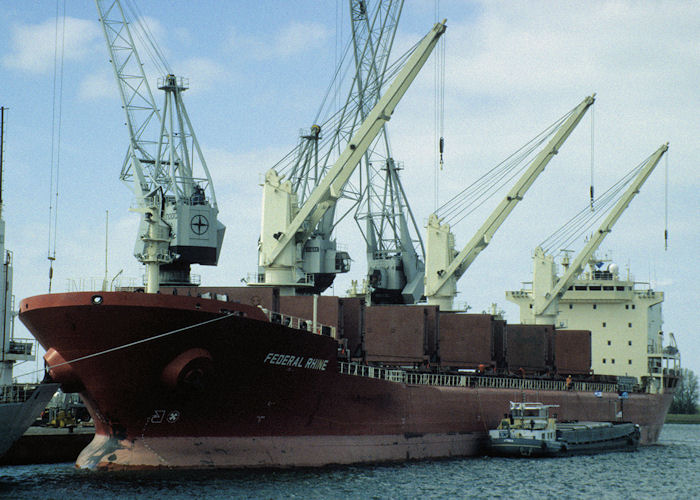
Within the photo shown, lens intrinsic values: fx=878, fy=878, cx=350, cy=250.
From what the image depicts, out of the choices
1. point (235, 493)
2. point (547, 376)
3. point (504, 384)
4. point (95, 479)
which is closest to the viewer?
point (235, 493)

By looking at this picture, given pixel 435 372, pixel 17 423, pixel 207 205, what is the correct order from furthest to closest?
pixel 207 205, pixel 435 372, pixel 17 423

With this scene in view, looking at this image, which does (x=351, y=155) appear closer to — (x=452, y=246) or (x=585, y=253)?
(x=452, y=246)

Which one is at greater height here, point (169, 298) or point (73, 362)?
point (169, 298)

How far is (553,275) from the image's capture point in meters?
56.1

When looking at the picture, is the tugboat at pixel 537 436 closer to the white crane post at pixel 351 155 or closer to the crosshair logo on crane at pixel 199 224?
the white crane post at pixel 351 155

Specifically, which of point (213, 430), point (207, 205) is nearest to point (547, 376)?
point (207, 205)

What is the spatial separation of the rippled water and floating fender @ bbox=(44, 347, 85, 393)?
2.56m

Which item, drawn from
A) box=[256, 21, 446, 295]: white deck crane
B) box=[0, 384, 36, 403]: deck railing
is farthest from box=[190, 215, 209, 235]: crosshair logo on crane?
box=[0, 384, 36, 403]: deck railing

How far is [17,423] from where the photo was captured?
2719 centimetres

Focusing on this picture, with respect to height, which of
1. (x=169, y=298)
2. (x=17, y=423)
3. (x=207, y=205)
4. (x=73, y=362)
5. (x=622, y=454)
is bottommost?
(x=622, y=454)

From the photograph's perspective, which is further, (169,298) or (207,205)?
(207,205)

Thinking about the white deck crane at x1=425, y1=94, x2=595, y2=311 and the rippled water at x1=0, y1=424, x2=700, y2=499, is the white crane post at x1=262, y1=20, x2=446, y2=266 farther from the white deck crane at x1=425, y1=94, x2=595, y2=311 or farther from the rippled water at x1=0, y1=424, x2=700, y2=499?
the rippled water at x1=0, y1=424, x2=700, y2=499

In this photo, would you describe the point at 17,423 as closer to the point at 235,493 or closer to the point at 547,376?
the point at 235,493

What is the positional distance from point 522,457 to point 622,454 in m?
8.56
